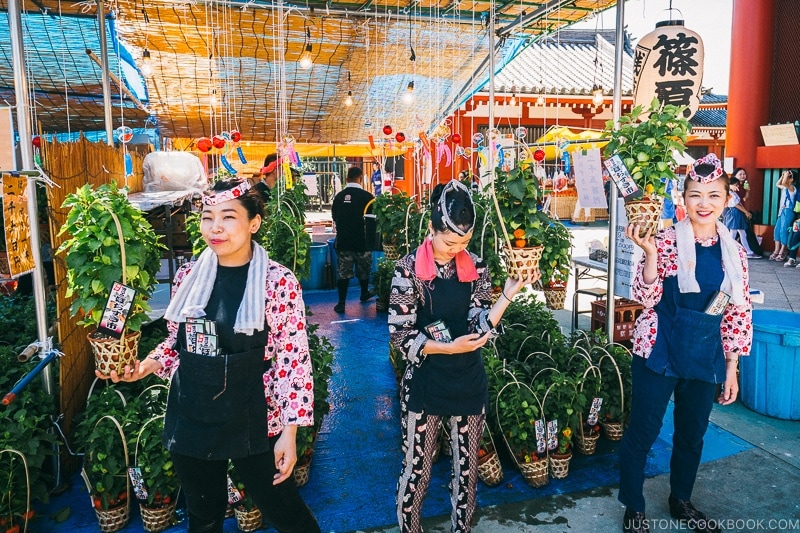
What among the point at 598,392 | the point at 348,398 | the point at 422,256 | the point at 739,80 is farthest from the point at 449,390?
the point at 739,80

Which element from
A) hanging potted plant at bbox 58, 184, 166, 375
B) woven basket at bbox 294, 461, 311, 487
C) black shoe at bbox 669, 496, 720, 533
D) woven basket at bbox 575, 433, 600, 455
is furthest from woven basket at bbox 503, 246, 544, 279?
hanging potted plant at bbox 58, 184, 166, 375

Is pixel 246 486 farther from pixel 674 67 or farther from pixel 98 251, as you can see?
pixel 674 67

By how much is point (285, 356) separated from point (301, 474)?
154cm

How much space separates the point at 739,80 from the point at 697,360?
469 inches

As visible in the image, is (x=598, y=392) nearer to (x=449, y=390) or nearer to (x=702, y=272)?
(x=702, y=272)

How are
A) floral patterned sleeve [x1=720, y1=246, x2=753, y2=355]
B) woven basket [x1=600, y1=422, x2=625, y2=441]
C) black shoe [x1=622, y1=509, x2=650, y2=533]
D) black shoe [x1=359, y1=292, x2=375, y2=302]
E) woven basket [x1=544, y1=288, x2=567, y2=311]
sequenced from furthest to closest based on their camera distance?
black shoe [x1=359, y1=292, x2=375, y2=302] → woven basket [x1=544, y1=288, x2=567, y2=311] → woven basket [x1=600, y1=422, x2=625, y2=441] → black shoe [x1=622, y1=509, x2=650, y2=533] → floral patterned sleeve [x1=720, y1=246, x2=753, y2=355]

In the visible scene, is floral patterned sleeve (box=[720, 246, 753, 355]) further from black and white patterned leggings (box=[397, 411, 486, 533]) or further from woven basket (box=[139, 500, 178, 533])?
woven basket (box=[139, 500, 178, 533])

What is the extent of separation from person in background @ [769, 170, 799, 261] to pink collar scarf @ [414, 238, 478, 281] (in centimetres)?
1032

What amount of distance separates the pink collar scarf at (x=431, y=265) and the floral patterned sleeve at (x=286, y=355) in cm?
60

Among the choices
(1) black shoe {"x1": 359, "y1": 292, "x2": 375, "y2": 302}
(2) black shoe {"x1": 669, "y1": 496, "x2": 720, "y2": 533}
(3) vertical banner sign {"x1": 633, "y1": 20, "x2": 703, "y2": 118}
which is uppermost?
(3) vertical banner sign {"x1": 633, "y1": 20, "x2": 703, "y2": 118}

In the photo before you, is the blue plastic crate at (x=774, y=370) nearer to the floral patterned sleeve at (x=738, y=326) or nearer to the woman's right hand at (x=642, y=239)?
the floral patterned sleeve at (x=738, y=326)

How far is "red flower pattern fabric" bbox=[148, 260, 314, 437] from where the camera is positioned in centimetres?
210

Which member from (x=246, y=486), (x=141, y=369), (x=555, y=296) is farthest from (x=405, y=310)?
(x=555, y=296)

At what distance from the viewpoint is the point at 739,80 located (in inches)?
476
